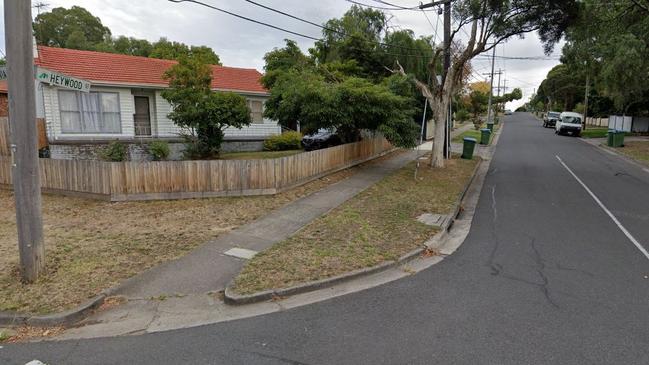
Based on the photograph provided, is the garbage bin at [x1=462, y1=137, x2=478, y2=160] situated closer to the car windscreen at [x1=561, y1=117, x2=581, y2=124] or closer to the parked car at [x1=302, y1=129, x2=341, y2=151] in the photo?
the parked car at [x1=302, y1=129, x2=341, y2=151]

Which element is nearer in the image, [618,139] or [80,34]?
[618,139]

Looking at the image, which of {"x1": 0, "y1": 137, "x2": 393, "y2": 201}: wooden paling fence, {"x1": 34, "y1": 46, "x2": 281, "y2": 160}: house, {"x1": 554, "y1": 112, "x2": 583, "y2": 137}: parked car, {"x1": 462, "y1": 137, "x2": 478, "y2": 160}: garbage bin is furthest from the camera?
{"x1": 554, "y1": 112, "x2": 583, "y2": 137}: parked car

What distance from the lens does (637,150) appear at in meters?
25.0

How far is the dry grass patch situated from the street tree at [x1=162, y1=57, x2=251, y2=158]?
776 inches

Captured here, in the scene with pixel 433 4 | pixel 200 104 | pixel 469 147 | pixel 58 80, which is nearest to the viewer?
pixel 58 80

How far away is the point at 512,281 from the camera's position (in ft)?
19.4

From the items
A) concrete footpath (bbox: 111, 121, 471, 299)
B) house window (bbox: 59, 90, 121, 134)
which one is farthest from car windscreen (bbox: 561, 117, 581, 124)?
house window (bbox: 59, 90, 121, 134)

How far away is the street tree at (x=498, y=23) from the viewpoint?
14.8 meters

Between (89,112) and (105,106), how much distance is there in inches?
27.9

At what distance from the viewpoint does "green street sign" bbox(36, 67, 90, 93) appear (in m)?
7.06

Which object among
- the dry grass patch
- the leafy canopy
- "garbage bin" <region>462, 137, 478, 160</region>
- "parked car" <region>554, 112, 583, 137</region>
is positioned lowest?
the dry grass patch

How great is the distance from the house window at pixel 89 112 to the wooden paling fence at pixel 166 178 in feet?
22.4

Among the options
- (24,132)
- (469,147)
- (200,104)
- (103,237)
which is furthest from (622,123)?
(24,132)

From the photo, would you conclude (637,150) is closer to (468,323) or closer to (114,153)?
(468,323)
